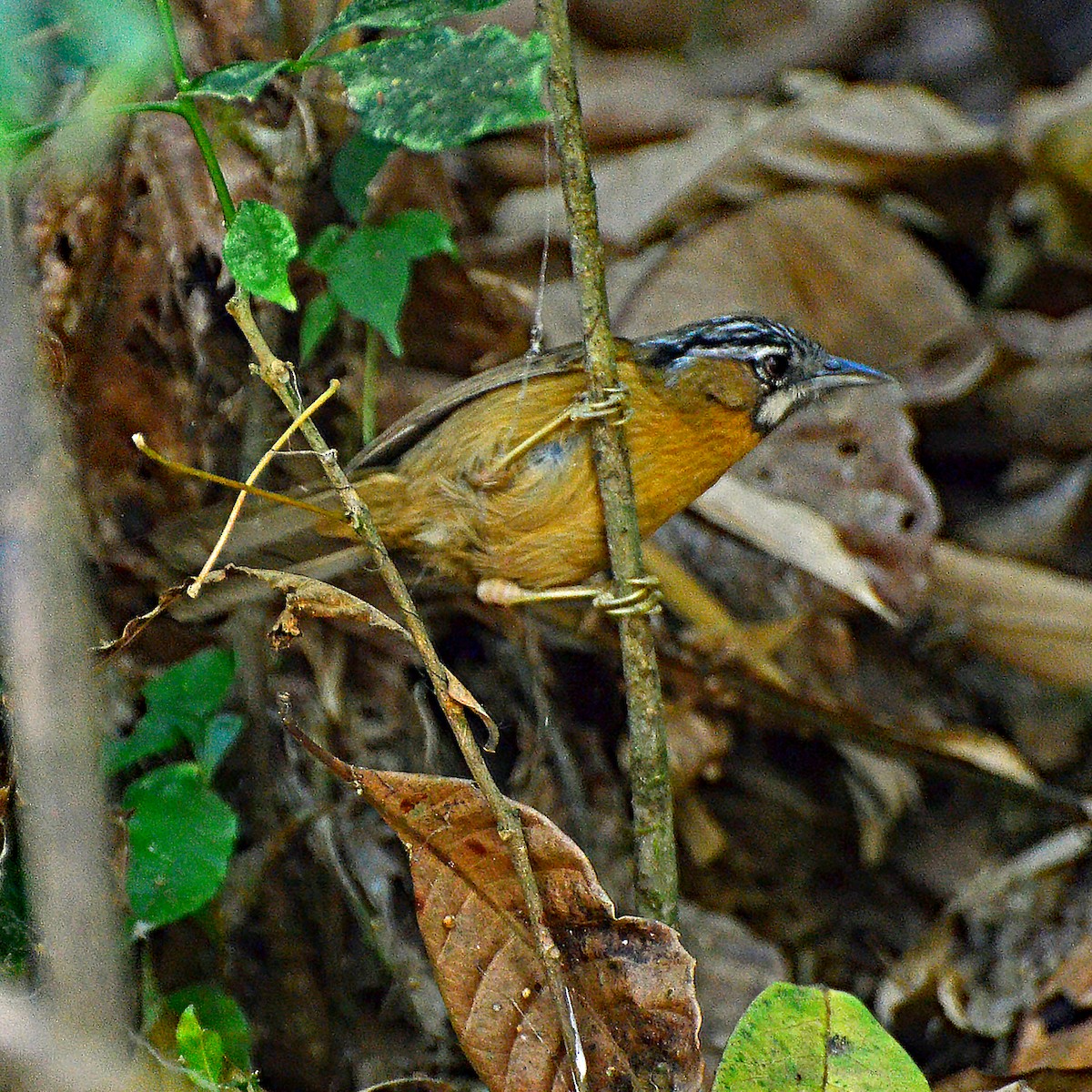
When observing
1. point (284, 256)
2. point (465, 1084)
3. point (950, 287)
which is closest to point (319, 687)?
point (465, 1084)

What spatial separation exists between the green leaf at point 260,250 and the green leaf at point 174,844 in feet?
3.29

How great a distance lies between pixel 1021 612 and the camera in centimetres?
395

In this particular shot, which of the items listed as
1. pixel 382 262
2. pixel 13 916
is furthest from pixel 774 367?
pixel 13 916

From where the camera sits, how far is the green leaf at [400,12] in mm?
1852

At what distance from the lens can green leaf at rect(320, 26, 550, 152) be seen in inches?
64.4

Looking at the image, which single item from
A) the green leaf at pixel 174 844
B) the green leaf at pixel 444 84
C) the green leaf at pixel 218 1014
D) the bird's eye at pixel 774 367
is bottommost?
the green leaf at pixel 218 1014

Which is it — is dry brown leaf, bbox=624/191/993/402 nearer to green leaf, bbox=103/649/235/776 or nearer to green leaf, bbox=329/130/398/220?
green leaf, bbox=329/130/398/220

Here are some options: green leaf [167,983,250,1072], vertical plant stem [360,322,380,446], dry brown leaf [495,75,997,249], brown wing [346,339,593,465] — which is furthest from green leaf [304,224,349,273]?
green leaf [167,983,250,1072]

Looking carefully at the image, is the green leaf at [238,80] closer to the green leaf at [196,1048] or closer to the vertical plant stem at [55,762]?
the vertical plant stem at [55,762]

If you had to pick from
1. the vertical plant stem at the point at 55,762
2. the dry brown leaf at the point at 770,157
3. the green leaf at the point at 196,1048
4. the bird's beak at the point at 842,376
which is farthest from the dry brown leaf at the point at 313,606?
the dry brown leaf at the point at 770,157

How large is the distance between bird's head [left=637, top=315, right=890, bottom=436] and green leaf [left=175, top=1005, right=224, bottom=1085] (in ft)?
5.47

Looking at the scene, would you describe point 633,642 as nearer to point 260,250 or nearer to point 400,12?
point 260,250

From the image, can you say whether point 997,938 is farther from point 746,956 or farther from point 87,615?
point 87,615

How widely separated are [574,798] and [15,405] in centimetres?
209
